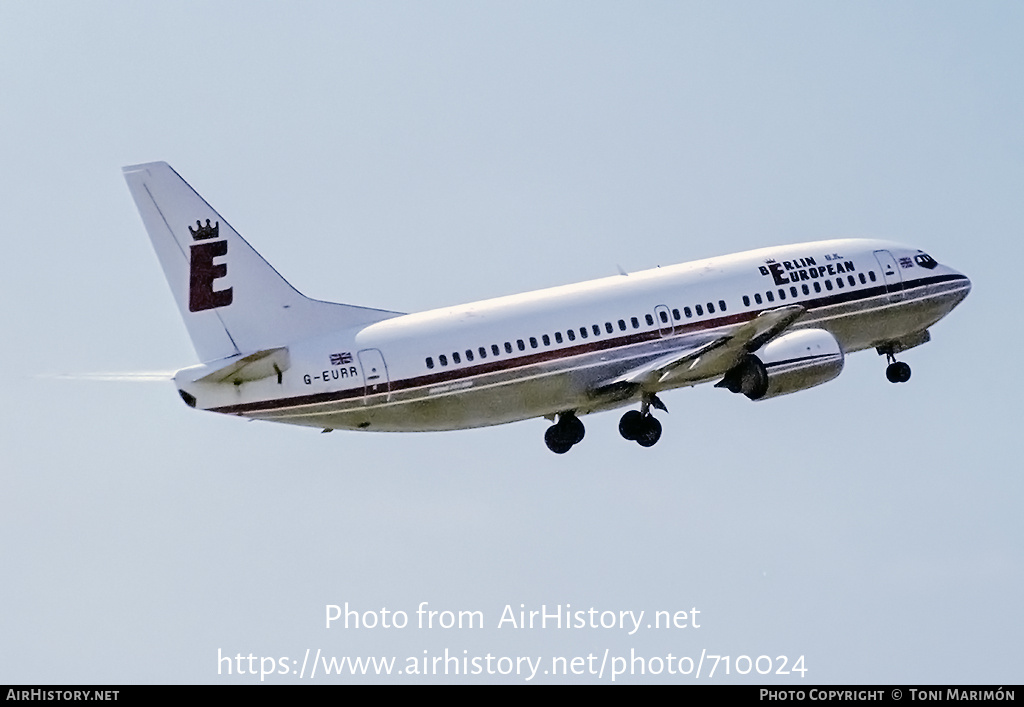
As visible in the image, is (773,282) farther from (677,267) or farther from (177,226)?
(177,226)

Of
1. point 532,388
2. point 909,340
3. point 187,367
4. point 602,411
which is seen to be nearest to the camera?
point 187,367

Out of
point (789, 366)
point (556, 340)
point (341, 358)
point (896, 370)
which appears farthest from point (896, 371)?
point (341, 358)

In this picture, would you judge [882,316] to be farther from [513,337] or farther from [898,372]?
[513,337]

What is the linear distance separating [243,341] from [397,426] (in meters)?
5.23

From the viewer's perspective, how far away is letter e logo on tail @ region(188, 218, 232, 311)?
186 ft

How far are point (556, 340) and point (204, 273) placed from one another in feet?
35.2

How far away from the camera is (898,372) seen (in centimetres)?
6875

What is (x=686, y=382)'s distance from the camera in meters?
62.1

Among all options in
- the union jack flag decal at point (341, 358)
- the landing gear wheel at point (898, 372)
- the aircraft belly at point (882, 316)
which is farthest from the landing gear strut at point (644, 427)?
the union jack flag decal at point (341, 358)

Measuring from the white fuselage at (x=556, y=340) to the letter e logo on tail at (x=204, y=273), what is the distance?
2140 mm

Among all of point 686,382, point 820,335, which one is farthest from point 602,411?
point 820,335

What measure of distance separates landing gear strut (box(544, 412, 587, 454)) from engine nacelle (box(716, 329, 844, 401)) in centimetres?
593

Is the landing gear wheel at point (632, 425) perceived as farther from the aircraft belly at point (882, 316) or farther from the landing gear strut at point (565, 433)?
the aircraft belly at point (882, 316)

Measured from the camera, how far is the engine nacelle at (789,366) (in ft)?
200
